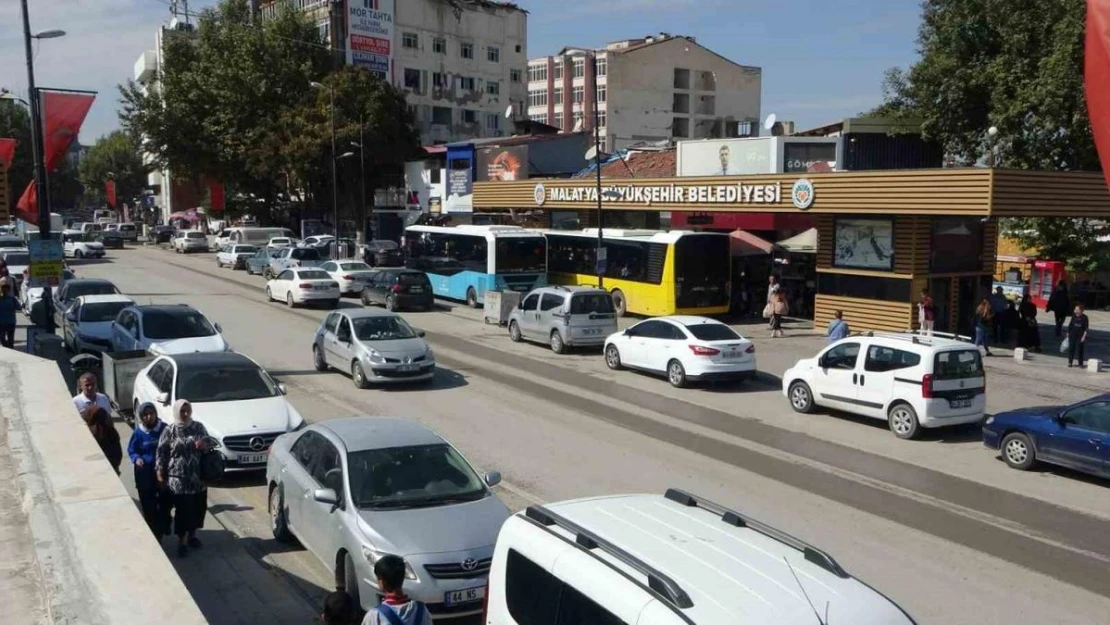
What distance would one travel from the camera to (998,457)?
15.5m

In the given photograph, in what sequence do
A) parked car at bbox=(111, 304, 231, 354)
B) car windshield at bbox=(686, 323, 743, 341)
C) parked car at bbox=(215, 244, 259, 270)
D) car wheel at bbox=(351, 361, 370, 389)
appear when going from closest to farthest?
parked car at bbox=(111, 304, 231, 354) → car wheel at bbox=(351, 361, 370, 389) → car windshield at bbox=(686, 323, 743, 341) → parked car at bbox=(215, 244, 259, 270)

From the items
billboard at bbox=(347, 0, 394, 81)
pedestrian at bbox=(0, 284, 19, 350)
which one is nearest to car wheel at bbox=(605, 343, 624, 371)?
pedestrian at bbox=(0, 284, 19, 350)

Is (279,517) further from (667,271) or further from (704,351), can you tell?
(667,271)

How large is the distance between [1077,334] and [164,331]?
19.9 m

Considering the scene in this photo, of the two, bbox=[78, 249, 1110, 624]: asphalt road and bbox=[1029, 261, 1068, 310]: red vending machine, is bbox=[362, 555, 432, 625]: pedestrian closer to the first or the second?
bbox=[78, 249, 1110, 624]: asphalt road

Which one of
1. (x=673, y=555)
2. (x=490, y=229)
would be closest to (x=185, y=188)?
(x=490, y=229)

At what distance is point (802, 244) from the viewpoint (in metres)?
31.8

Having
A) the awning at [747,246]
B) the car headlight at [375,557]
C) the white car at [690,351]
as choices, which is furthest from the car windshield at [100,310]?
the awning at [747,246]

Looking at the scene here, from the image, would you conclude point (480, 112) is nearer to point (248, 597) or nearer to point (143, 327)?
point (143, 327)

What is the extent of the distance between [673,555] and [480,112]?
78.5 m

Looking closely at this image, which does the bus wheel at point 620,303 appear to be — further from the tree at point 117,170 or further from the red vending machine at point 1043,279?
the tree at point 117,170

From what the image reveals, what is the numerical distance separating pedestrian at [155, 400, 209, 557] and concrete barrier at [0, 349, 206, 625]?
779 mm

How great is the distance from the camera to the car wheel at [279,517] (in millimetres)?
10492

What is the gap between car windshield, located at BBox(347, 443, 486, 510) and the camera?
9125 mm
